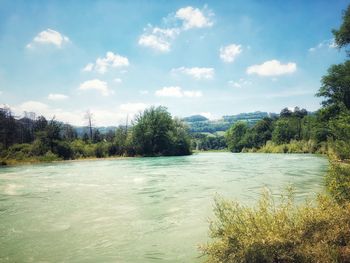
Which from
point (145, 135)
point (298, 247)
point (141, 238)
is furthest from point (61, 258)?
point (145, 135)

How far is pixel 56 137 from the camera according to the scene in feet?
213

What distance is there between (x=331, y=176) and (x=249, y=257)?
4.60 m

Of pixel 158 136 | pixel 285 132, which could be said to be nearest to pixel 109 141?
pixel 158 136

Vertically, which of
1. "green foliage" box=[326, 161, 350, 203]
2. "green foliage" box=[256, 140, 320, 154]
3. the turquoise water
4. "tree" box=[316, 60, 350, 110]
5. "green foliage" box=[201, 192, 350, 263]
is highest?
"tree" box=[316, 60, 350, 110]

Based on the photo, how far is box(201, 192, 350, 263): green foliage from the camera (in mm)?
5957

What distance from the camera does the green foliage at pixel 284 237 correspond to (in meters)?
5.96

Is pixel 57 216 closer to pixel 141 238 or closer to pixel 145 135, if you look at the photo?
pixel 141 238

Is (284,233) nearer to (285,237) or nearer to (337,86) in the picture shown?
(285,237)

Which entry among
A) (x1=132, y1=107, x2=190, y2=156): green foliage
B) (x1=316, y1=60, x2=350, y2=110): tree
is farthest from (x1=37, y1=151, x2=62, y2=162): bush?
(x1=316, y1=60, x2=350, y2=110): tree

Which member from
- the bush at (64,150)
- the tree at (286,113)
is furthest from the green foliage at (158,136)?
the tree at (286,113)

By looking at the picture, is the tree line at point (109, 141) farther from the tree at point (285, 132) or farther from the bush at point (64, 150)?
the tree at point (285, 132)

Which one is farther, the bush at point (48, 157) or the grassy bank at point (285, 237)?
the bush at point (48, 157)

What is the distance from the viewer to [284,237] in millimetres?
6398

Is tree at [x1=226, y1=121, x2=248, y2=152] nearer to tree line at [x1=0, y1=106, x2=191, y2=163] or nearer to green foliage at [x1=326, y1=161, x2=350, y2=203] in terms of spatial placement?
tree line at [x1=0, y1=106, x2=191, y2=163]
